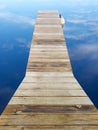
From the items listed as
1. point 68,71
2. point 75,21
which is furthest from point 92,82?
point 75,21

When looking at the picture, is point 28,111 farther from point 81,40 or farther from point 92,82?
point 81,40

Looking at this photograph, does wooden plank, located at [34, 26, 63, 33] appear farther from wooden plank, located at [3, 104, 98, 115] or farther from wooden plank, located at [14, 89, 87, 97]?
wooden plank, located at [3, 104, 98, 115]

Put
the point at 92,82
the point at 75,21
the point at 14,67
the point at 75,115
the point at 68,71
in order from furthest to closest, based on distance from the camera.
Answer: the point at 75,21 → the point at 14,67 → the point at 92,82 → the point at 68,71 → the point at 75,115

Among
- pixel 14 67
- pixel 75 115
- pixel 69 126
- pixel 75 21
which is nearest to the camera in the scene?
pixel 69 126

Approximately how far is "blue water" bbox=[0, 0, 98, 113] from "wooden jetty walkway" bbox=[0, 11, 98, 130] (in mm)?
1179

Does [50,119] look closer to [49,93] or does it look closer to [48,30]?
[49,93]

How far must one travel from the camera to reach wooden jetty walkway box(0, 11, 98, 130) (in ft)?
13.5

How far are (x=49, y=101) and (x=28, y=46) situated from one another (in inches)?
255

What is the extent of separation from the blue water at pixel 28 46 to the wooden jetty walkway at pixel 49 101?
1.18 meters

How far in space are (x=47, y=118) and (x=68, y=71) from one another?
214 cm

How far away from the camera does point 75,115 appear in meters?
4.34

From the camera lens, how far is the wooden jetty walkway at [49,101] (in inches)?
162

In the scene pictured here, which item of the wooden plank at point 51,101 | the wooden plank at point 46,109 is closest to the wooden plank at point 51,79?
the wooden plank at point 51,101

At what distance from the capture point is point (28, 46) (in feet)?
36.3
